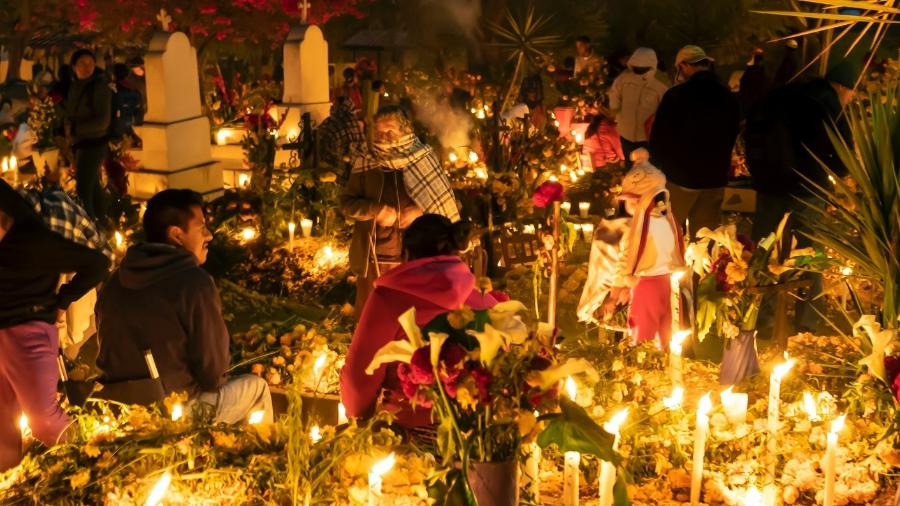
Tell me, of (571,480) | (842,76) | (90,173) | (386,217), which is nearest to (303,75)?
(90,173)

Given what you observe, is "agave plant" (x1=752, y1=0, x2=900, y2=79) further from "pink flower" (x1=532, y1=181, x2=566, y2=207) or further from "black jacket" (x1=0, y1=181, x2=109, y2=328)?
"black jacket" (x1=0, y1=181, x2=109, y2=328)

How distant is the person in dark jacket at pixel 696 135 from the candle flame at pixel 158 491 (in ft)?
17.4

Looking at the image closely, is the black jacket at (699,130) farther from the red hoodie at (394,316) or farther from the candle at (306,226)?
the red hoodie at (394,316)

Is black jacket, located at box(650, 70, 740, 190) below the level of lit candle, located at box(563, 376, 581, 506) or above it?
above

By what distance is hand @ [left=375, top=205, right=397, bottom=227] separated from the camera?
25.4 ft

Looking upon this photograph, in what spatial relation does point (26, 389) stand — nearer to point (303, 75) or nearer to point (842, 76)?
point (842, 76)

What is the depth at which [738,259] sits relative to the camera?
21.9 ft

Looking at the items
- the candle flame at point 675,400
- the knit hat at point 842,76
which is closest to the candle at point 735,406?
the candle flame at point 675,400

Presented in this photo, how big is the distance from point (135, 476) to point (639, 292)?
3.49m

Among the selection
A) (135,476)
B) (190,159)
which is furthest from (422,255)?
(190,159)

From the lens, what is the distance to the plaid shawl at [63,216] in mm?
6056

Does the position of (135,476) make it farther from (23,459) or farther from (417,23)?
(417,23)

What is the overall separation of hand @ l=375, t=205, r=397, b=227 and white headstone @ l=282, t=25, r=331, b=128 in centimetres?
625

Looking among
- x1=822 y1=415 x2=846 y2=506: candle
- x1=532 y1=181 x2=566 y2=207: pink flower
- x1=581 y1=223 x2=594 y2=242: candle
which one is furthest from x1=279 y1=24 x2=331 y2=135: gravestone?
x1=822 y1=415 x2=846 y2=506: candle
